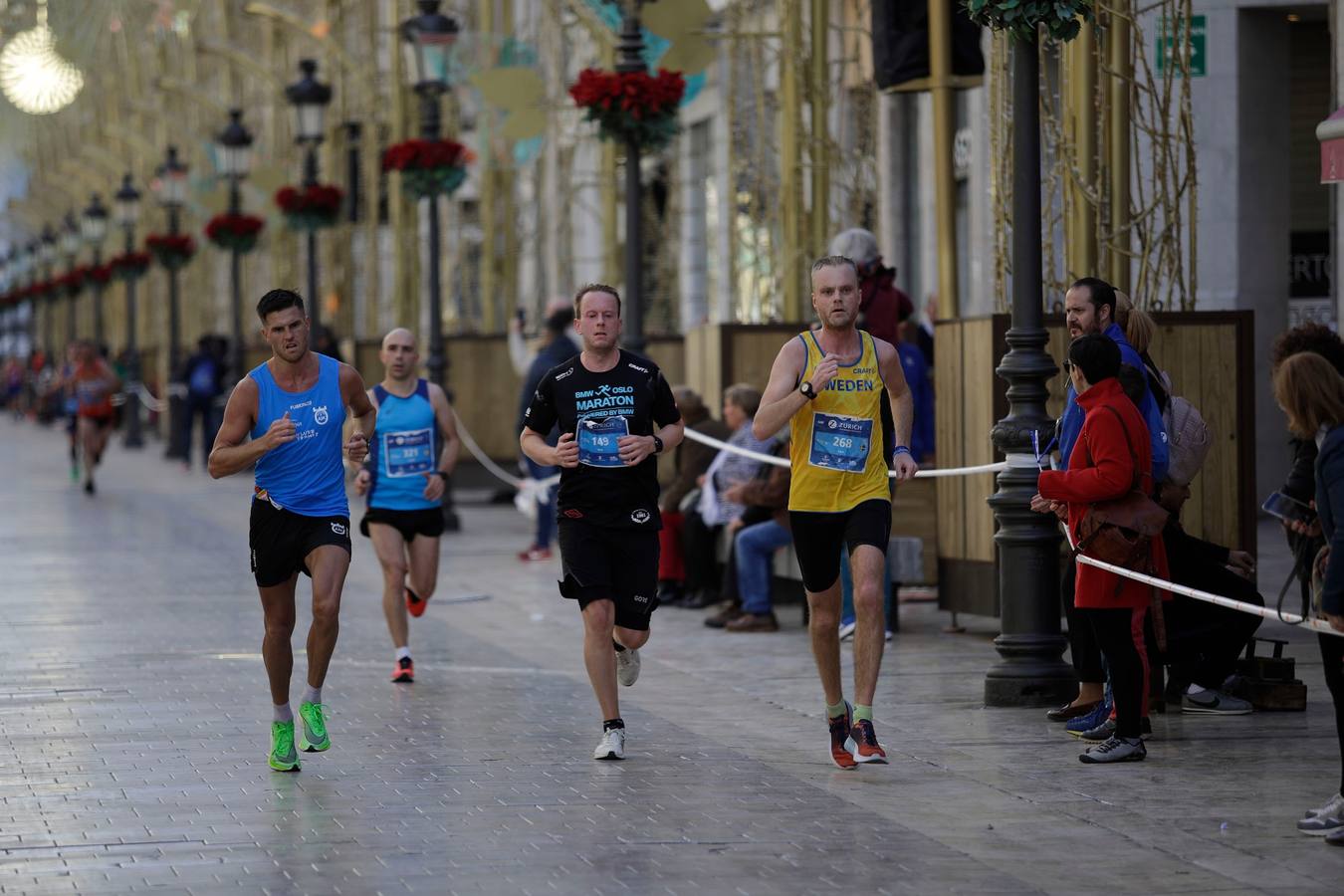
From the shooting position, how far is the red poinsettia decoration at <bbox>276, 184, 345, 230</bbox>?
31297 mm

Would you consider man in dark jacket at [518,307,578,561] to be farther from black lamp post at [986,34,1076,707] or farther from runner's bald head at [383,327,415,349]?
black lamp post at [986,34,1076,707]

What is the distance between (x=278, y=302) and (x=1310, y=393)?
13.2 feet

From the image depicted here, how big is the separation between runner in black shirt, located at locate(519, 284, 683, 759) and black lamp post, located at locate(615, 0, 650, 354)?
7.30 m

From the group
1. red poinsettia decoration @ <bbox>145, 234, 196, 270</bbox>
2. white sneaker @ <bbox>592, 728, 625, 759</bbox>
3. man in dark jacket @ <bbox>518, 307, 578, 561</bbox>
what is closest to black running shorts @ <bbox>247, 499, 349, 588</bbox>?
white sneaker @ <bbox>592, 728, 625, 759</bbox>

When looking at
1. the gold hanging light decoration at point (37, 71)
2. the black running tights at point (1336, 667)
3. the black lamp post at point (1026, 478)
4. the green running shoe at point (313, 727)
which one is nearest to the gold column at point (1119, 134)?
the black lamp post at point (1026, 478)

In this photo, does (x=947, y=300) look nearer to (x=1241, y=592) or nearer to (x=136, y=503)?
(x=1241, y=592)

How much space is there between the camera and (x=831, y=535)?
9938 millimetres

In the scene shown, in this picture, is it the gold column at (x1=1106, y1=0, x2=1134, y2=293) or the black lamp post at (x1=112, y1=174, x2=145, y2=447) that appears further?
the black lamp post at (x1=112, y1=174, x2=145, y2=447)

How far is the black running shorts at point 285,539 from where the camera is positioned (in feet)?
32.6

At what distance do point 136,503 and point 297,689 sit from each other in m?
17.8

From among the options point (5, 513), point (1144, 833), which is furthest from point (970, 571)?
point (5, 513)

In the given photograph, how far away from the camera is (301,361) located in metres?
10.0

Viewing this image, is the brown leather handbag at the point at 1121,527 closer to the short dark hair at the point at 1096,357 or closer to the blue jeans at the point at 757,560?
the short dark hair at the point at 1096,357

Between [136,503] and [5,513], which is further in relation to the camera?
[136,503]
